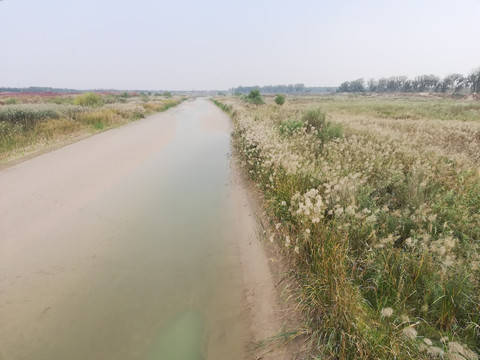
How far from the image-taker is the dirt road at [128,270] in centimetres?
283

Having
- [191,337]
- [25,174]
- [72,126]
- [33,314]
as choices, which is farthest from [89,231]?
[72,126]

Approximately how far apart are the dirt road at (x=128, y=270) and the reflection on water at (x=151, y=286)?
14 mm

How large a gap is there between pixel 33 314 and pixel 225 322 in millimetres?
2489

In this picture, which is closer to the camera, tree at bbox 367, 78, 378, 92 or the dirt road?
the dirt road

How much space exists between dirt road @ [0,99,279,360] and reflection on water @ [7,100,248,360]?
0.01 m

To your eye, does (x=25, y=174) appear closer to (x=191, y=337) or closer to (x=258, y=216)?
(x=258, y=216)

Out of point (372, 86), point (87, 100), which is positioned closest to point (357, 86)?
point (372, 86)

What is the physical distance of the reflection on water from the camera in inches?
109

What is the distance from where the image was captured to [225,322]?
122 inches

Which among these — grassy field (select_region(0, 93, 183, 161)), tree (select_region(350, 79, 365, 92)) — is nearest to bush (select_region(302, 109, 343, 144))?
grassy field (select_region(0, 93, 183, 161))

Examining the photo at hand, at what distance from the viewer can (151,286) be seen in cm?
363

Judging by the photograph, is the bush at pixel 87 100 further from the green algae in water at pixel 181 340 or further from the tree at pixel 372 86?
the tree at pixel 372 86

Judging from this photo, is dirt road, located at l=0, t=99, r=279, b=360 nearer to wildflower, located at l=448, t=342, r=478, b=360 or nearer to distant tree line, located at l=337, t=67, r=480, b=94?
wildflower, located at l=448, t=342, r=478, b=360

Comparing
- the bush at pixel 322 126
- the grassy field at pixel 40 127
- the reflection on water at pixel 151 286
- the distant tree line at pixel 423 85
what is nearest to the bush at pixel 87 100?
the grassy field at pixel 40 127
